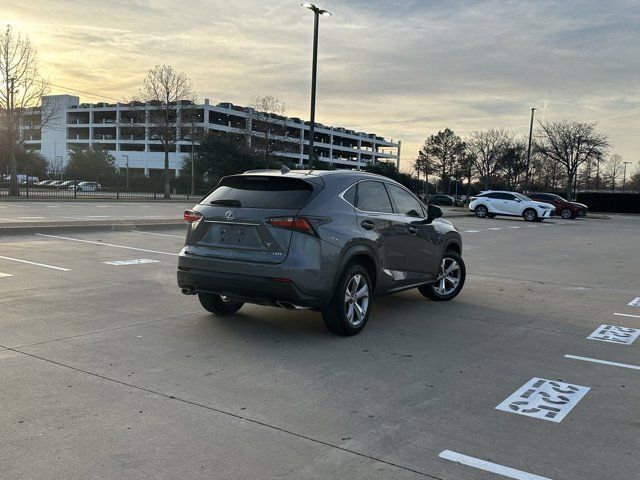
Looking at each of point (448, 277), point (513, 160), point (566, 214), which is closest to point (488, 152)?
point (513, 160)

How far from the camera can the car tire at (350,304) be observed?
234 inches

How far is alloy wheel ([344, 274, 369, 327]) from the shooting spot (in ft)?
20.1

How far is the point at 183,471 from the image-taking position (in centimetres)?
321

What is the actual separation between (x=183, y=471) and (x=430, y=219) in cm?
529

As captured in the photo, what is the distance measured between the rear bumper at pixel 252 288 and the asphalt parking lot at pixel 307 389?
45cm

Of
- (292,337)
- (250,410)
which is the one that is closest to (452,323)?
(292,337)

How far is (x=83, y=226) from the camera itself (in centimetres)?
1580

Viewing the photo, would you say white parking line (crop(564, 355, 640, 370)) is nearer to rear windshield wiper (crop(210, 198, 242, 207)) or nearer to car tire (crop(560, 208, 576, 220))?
rear windshield wiper (crop(210, 198, 242, 207))

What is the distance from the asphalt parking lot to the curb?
6.35 m

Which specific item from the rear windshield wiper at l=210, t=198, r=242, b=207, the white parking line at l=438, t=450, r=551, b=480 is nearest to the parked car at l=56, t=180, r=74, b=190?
the rear windshield wiper at l=210, t=198, r=242, b=207

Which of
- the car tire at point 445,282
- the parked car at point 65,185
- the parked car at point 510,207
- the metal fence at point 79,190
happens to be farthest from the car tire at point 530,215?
the parked car at point 65,185

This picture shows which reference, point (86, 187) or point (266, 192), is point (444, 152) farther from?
point (266, 192)

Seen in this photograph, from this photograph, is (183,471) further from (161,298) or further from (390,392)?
(161,298)

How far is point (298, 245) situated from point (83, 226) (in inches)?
469
